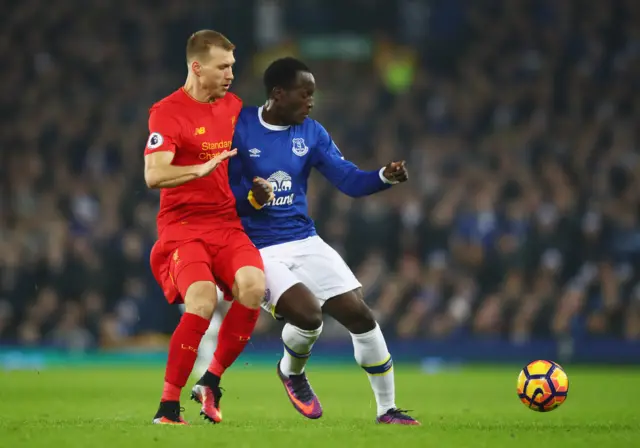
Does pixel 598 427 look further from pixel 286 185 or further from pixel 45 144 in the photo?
pixel 45 144

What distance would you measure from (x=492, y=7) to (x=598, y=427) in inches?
688

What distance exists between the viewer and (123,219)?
19.5 metres

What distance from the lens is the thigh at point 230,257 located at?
26.4 ft

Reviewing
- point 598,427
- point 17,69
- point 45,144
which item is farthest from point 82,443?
point 17,69

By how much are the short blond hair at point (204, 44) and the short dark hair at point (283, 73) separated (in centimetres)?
43

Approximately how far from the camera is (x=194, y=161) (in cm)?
809

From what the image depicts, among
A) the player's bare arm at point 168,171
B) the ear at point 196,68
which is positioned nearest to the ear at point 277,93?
the ear at point 196,68

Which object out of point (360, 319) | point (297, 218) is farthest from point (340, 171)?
point (360, 319)

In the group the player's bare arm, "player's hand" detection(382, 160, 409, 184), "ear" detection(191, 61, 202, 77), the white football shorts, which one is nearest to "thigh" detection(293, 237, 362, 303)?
the white football shorts

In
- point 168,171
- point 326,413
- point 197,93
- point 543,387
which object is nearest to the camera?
point 168,171

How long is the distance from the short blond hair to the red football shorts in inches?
48.3

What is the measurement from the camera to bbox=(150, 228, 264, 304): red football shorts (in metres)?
7.87

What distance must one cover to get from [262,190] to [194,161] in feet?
1.66

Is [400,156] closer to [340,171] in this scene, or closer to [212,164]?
[340,171]
